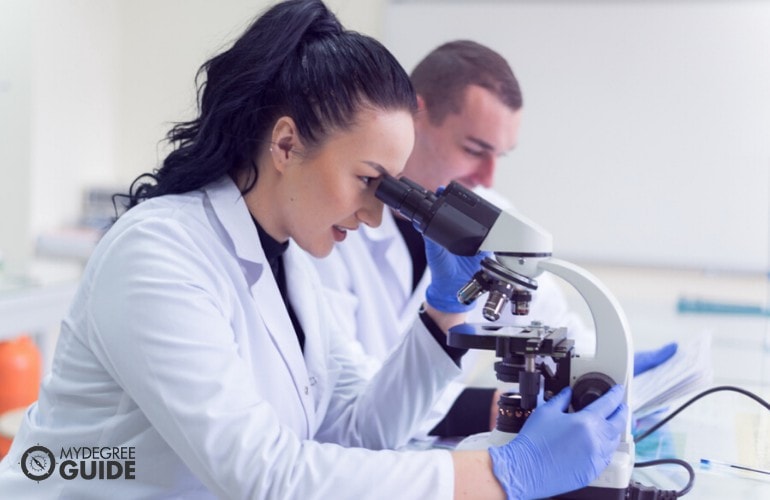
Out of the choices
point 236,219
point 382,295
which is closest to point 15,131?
point 382,295

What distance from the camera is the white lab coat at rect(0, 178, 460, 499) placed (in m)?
1.06

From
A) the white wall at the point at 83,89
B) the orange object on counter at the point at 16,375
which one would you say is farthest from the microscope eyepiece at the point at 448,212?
the white wall at the point at 83,89

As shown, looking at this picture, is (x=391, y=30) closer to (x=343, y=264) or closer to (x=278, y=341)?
(x=343, y=264)

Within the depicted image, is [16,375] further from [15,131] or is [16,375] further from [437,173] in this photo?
[437,173]

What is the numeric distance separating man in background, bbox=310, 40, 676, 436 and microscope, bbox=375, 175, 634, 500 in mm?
613

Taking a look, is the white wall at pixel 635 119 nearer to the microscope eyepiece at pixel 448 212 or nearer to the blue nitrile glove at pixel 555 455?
the microscope eyepiece at pixel 448 212

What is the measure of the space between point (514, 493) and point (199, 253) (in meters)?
0.53

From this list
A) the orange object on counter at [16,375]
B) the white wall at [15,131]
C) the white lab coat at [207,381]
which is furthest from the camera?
the white wall at [15,131]

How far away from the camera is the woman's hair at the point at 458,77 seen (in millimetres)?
1950

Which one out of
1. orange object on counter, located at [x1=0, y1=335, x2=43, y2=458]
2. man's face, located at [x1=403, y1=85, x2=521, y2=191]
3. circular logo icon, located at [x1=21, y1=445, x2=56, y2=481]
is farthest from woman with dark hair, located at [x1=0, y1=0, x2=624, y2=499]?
orange object on counter, located at [x1=0, y1=335, x2=43, y2=458]

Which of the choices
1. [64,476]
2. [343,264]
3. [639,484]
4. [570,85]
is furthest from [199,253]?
[570,85]

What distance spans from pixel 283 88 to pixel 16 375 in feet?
6.73

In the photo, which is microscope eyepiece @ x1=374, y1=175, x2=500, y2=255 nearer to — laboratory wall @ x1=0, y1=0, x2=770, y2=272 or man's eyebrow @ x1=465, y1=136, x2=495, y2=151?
man's eyebrow @ x1=465, y1=136, x2=495, y2=151
